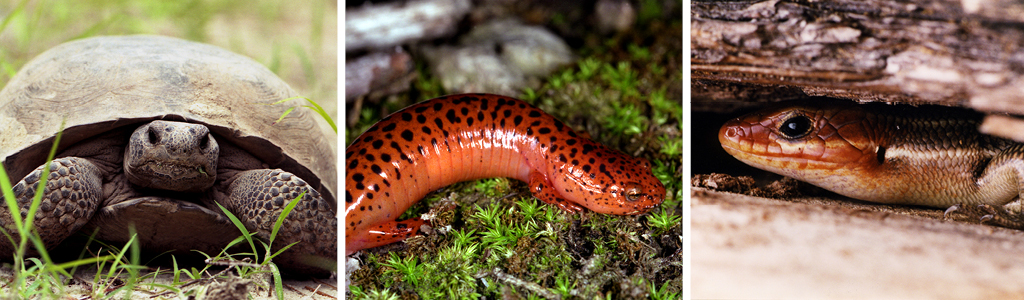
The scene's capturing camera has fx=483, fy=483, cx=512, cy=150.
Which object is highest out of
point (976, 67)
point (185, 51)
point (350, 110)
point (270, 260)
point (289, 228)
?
point (976, 67)

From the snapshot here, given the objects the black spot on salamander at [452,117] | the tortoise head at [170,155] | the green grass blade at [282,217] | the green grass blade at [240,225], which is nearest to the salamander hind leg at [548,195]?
the black spot on salamander at [452,117]

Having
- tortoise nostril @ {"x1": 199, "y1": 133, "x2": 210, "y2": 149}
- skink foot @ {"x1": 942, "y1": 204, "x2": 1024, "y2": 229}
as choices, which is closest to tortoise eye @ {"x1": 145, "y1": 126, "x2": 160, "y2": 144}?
tortoise nostril @ {"x1": 199, "y1": 133, "x2": 210, "y2": 149}

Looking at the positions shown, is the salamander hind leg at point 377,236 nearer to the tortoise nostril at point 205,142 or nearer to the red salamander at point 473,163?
the red salamander at point 473,163

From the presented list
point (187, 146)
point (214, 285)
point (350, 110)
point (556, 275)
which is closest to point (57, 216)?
point (187, 146)

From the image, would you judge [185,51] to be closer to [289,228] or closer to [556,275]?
[289,228]

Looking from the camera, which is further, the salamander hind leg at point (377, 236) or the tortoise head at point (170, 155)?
the salamander hind leg at point (377, 236)
